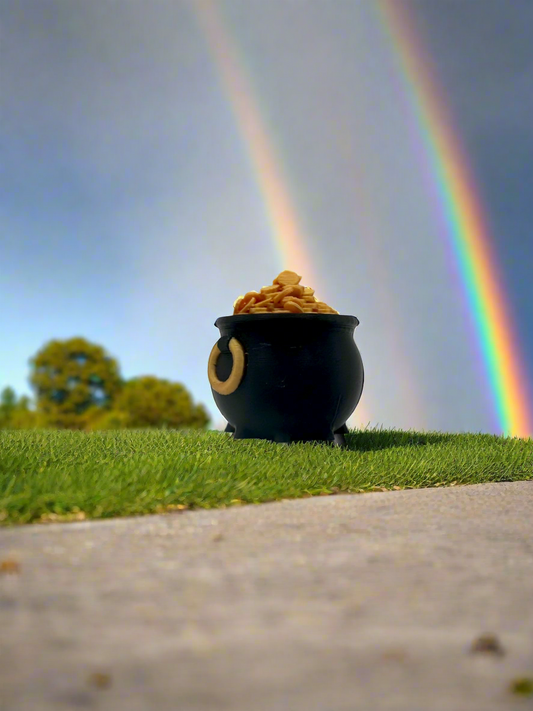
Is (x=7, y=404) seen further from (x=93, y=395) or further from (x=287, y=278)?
(x=287, y=278)

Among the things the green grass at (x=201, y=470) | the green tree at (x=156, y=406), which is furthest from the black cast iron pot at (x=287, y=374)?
the green tree at (x=156, y=406)

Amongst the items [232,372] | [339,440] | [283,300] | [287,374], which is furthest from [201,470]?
[339,440]

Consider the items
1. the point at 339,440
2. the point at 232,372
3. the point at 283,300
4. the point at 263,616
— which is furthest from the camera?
the point at 339,440

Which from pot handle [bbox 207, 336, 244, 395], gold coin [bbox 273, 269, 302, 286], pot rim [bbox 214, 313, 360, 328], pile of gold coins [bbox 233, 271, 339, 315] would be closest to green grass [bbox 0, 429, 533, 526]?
pot handle [bbox 207, 336, 244, 395]

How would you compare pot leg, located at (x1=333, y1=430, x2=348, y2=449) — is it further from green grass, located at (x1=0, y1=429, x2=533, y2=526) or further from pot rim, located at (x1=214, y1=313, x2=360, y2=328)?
pot rim, located at (x1=214, y1=313, x2=360, y2=328)

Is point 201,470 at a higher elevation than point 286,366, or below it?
→ below

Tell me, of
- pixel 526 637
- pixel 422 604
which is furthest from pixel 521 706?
pixel 422 604

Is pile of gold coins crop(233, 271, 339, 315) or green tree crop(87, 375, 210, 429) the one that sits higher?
pile of gold coins crop(233, 271, 339, 315)
